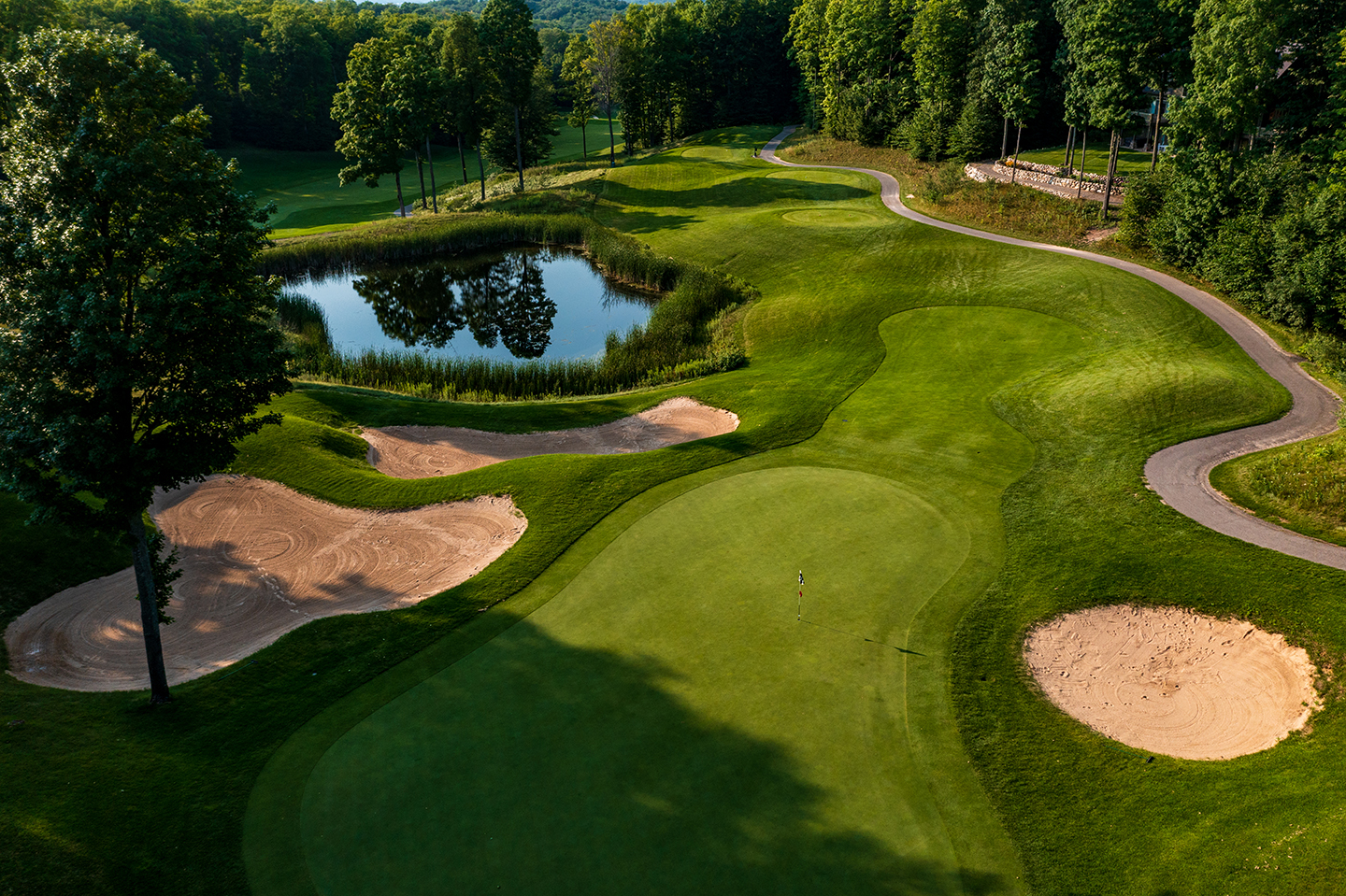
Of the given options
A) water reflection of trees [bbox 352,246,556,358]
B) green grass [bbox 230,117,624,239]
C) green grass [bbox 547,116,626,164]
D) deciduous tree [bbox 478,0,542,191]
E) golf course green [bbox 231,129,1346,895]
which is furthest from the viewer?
green grass [bbox 547,116,626,164]

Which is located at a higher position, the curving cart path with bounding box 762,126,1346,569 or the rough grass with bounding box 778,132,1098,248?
the rough grass with bounding box 778,132,1098,248

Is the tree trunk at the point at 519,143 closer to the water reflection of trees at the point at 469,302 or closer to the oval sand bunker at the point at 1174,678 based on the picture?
the water reflection of trees at the point at 469,302

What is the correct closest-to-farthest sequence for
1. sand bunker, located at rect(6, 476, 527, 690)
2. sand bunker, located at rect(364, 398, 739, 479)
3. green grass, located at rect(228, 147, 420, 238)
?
1. sand bunker, located at rect(6, 476, 527, 690)
2. sand bunker, located at rect(364, 398, 739, 479)
3. green grass, located at rect(228, 147, 420, 238)

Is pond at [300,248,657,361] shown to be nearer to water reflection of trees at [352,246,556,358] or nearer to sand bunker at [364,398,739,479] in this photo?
water reflection of trees at [352,246,556,358]

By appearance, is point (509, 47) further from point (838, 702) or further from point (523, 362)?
point (838, 702)

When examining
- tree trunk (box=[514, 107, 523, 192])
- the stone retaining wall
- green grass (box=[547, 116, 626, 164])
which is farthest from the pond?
green grass (box=[547, 116, 626, 164])

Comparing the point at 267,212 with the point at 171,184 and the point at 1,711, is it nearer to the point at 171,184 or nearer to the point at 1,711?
the point at 171,184

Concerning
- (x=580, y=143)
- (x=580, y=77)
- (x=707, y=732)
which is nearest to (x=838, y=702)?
(x=707, y=732)

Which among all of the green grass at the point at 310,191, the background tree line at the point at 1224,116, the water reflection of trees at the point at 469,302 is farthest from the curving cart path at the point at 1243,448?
the green grass at the point at 310,191
